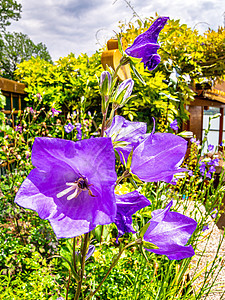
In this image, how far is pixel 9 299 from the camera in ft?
4.17

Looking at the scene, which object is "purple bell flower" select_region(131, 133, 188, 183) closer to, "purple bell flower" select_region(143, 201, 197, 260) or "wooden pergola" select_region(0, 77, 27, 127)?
"purple bell flower" select_region(143, 201, 197, 260)

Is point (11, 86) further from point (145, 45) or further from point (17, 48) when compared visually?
point (17, 48)

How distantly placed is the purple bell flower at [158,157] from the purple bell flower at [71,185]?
94 millimetres

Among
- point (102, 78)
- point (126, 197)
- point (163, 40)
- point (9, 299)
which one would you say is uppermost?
point (163, 40)

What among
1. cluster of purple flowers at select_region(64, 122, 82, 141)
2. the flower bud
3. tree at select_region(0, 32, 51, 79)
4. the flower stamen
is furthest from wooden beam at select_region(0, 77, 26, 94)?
tree at select_region(0, 32, 51, 79)

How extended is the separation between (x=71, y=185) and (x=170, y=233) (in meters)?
0.24

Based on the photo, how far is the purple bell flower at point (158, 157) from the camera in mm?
482

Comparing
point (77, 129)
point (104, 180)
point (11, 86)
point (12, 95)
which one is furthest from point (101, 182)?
point (12, 95)

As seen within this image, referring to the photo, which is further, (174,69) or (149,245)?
(174,69)

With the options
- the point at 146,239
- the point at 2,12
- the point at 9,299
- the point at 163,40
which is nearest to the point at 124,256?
the point at 9,299

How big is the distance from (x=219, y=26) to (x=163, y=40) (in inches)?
35.5

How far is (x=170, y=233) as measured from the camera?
1.77 ft

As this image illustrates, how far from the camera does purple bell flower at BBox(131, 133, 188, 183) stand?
19.0 inches

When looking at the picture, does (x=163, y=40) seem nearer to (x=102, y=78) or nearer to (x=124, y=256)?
(x=124, y=256)
